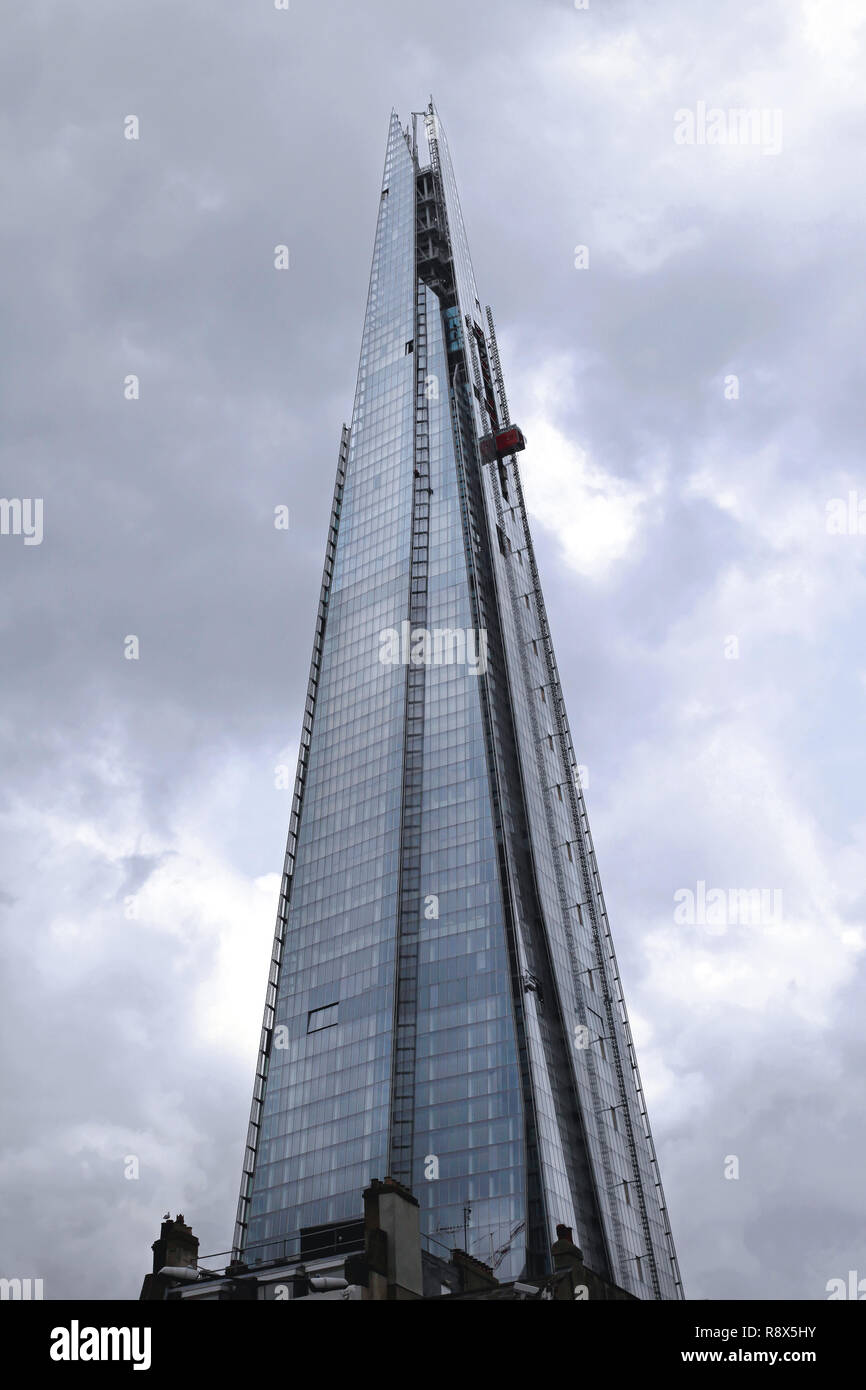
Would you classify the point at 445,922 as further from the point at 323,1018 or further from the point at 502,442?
the point at 502,442

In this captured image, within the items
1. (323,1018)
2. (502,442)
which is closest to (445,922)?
(323,1018)

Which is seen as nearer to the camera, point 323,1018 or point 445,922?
point 445,922

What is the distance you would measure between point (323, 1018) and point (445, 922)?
19093 mm

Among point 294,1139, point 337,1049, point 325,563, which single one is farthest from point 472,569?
point 294,1139

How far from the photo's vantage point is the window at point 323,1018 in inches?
6142

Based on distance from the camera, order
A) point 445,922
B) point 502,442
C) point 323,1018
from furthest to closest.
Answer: point 502,442
point 323,1018
point 445,922

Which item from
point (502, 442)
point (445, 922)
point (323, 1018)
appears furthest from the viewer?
point (502, 442)

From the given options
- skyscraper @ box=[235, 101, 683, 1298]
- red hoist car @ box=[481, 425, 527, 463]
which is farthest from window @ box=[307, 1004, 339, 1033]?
red hoist car @ box=[481, 425, 527, 463]

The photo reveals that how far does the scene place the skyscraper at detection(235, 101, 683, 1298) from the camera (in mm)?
136875

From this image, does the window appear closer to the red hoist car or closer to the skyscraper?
the skyscraper

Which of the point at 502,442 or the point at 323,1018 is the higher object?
the point at 502,442

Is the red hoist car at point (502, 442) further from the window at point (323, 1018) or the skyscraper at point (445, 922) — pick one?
the window at point (323, 1018)

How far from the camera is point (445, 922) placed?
153 meters
